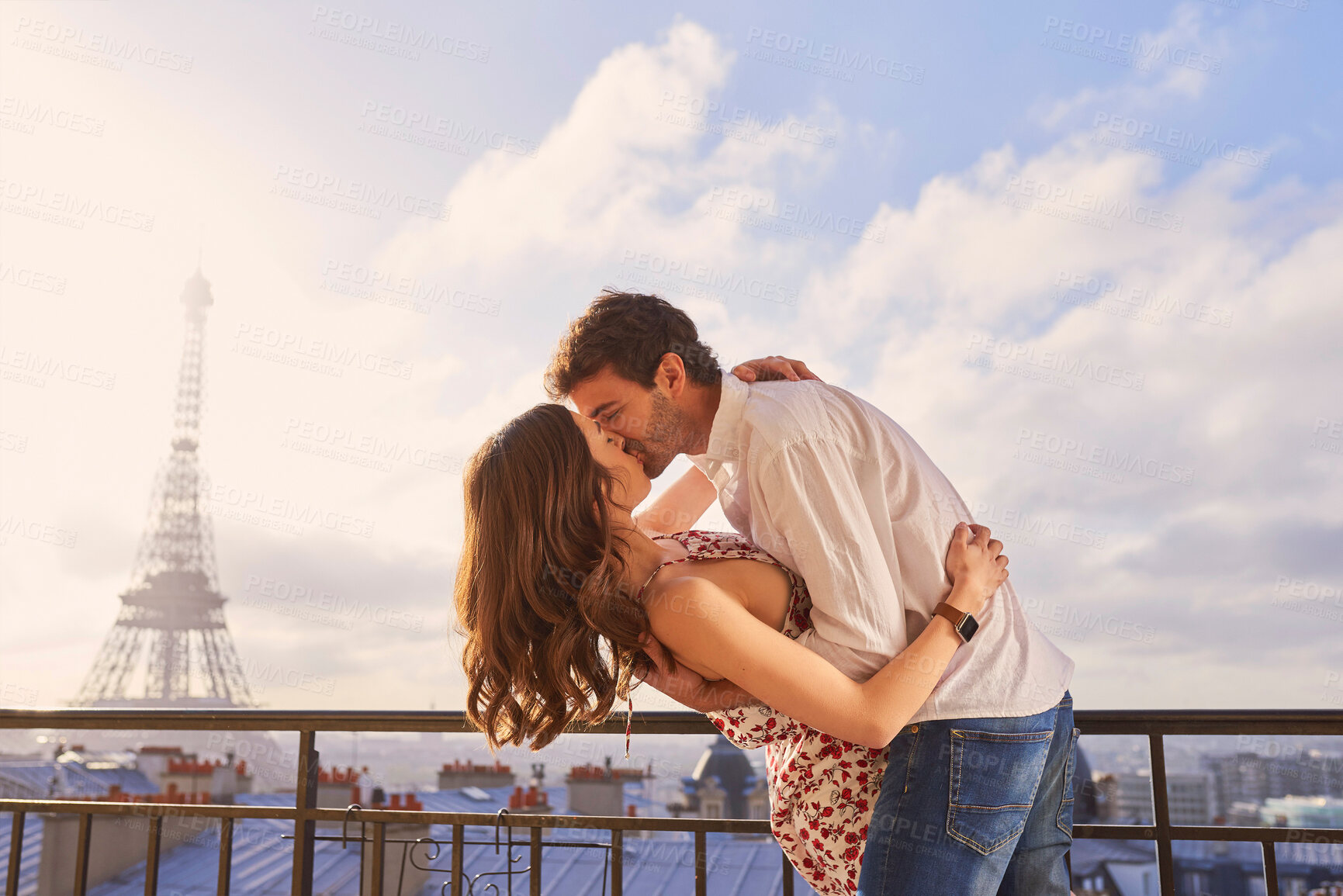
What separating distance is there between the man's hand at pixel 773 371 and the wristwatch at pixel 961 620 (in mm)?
565

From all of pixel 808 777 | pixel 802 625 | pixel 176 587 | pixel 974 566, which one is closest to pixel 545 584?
pixel 802 625

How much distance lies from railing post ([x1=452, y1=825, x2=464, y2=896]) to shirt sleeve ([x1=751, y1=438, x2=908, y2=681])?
131 centimetres

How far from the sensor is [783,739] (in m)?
1.28

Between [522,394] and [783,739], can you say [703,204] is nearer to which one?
[522,394]

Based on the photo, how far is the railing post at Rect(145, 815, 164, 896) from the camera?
210 centimetres

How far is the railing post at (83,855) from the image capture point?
212 centimetres

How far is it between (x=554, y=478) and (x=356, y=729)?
1132 mm

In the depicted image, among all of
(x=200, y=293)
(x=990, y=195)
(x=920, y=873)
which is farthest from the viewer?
(x=200, y=293)

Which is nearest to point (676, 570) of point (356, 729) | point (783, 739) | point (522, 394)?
point (783, 739)

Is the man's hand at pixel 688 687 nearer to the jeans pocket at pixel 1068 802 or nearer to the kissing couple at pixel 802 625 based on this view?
the kissing couple at pixel 802 625

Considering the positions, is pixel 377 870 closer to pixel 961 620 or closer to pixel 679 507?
pixel 679 507

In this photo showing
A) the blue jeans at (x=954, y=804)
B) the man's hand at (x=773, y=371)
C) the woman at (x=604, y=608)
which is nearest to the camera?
the blue jeans at (x=954, y=804)

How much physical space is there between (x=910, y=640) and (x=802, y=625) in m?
0.15

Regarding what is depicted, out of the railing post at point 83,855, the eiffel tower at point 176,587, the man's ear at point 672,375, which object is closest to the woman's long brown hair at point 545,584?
the man's ear at point 672,375
